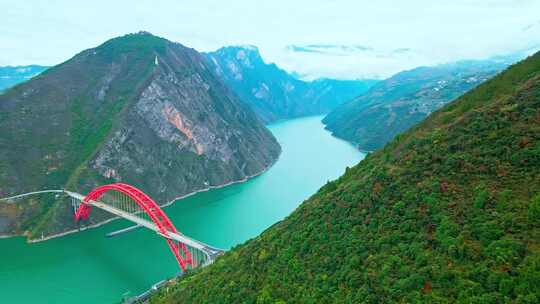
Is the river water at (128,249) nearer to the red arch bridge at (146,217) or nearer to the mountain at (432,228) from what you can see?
the red arch bridge at (146,217)

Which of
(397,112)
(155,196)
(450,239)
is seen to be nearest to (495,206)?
(450,239)

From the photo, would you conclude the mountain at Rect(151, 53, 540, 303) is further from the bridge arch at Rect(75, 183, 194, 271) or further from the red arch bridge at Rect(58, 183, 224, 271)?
the bridge arch at Rect(75, 183, 194, 271)

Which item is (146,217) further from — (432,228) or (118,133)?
(432,228)

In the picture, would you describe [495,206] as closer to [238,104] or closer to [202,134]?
[202,134]

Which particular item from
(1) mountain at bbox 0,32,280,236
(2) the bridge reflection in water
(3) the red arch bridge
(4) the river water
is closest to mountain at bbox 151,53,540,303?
(3) the red arch bridge

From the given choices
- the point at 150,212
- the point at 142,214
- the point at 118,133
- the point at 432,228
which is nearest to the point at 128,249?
the point at 150,212

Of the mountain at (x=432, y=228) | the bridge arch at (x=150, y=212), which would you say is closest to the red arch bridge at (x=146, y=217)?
the bridge arch at (x=150, y=212)
